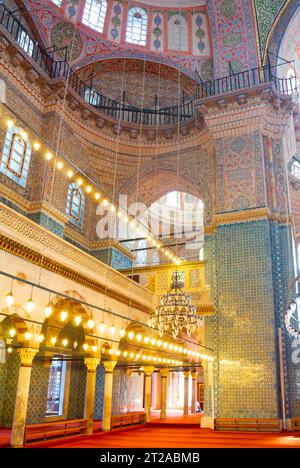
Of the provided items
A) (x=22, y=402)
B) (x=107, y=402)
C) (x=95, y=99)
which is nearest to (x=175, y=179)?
(x=95, y=99)

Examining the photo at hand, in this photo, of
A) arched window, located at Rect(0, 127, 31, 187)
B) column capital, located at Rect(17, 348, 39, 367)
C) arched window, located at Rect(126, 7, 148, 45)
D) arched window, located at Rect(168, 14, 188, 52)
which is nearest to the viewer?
column capital, located at Rect(17, 348, 39, 367)

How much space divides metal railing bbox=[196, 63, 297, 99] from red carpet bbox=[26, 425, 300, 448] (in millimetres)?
9094

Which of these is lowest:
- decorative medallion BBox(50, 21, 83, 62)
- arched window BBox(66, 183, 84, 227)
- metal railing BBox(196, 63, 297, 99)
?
arched window BBox(66, 183, 84, 227)

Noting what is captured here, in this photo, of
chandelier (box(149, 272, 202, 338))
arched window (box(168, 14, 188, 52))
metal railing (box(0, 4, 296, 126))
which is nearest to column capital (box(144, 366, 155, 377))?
chandelier (box(149, 272, 202, 338))

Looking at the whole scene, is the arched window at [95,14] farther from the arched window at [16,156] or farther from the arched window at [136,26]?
the arched window at [16,156]

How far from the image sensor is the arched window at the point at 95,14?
572 inches

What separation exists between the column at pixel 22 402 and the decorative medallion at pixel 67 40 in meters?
9.14

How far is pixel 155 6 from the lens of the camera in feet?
50.7

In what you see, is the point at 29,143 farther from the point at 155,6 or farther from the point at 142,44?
the point at 155,6

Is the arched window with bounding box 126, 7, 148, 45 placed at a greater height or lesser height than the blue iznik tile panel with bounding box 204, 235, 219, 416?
greater

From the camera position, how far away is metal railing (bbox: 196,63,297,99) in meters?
13.4

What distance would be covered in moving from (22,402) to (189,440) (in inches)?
136

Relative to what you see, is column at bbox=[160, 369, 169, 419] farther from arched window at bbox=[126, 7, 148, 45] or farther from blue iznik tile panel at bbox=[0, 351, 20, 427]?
arched window at bbox=[126, 7, 148, 45]
